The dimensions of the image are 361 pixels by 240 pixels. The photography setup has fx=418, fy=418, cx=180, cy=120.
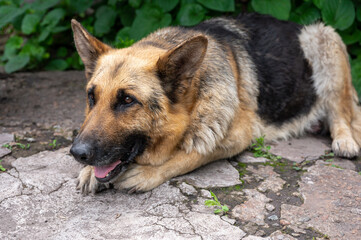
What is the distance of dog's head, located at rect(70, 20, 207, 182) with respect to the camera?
10.7 feet

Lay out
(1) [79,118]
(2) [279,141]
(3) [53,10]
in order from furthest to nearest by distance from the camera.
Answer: (3) [53,10] < (1) [79,118] < (2) [279,141]

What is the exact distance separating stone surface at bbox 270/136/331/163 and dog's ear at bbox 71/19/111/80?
6.94ft

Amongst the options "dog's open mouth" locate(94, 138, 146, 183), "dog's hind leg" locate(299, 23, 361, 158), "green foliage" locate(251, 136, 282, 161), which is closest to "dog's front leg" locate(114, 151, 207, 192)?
"dog's open mouth" locate(94, 138, 146, 183)

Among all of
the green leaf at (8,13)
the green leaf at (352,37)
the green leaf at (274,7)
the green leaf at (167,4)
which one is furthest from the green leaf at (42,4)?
the green leaf at (352,37)

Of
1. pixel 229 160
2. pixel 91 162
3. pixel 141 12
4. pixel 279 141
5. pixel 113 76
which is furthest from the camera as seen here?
pixel 141 12

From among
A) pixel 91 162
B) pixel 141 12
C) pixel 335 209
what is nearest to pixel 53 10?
pixel 141 12

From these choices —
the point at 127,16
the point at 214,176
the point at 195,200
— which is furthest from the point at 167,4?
the point at 195,200

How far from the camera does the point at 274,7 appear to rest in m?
5.61

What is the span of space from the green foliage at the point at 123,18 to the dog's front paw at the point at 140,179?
2.46 metres

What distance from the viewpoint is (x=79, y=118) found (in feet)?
17.6

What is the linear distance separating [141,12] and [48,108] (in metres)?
1.86

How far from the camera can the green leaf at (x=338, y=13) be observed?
559 centimetres

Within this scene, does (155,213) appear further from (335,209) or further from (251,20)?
(251,20)

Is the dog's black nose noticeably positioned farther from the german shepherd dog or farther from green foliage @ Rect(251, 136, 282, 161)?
green foliage @ Rect(251, 136, 282, 161)
